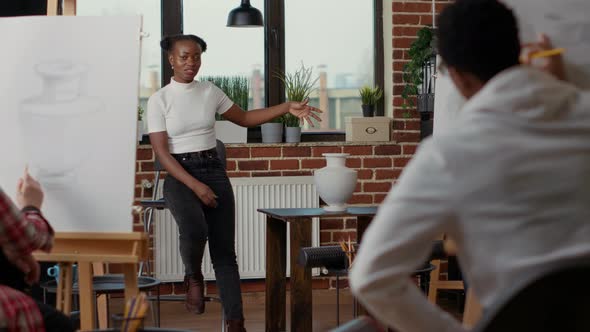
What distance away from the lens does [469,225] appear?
4.56 feet

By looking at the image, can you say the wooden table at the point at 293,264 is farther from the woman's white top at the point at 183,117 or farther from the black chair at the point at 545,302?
the black chair at the point at 545,302

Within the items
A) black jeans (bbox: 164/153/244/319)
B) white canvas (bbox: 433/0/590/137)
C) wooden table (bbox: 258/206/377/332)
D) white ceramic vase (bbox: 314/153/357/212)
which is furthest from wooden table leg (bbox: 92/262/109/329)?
white canvas (bbox: 433/0/590/137)

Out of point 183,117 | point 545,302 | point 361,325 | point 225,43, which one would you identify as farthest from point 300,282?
point 545,302

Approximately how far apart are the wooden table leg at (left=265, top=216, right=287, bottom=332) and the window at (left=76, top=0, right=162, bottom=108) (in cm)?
157

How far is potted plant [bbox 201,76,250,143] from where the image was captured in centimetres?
557

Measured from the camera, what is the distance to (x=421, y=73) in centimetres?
562

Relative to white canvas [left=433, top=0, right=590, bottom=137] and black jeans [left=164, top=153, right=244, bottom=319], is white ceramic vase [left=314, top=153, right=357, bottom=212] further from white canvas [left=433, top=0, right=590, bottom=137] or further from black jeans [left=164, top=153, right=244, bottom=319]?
white canvas [left=433, top=0, right=590, bottom=137]

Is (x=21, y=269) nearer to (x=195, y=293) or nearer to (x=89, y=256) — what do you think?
(x=89, y=256)

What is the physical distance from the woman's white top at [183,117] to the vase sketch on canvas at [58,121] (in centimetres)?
124

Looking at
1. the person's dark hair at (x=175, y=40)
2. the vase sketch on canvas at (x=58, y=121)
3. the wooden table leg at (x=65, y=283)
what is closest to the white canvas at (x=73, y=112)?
the vase sketch on canvas at (x=58, y=121)

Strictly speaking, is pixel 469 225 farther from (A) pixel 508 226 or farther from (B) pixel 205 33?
(B) pixel 205 33

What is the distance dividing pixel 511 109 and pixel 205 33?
4.43m

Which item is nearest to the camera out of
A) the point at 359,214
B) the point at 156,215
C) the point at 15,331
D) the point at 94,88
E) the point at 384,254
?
the point at 384,254

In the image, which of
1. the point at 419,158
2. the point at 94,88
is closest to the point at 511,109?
the point at 419,158
